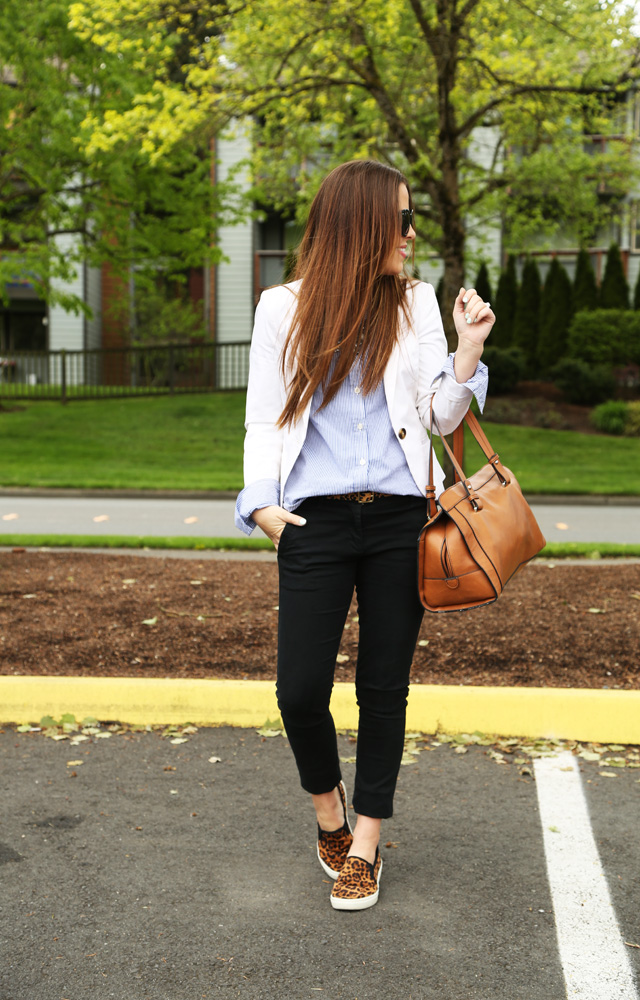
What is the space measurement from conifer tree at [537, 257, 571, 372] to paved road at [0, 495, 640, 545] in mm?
12897

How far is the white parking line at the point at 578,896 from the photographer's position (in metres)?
2.33

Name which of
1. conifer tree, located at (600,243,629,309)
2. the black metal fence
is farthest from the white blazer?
conifer tree, located at (600,243,629,309)

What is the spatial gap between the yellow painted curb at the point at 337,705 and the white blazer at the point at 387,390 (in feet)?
5.30

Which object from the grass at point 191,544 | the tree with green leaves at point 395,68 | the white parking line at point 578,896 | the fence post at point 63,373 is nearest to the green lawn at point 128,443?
the fence post at point 63,373

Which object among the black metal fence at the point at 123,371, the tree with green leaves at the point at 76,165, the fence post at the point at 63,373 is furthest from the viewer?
the black metal fence at the point at 123,371

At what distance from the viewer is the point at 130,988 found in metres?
2.28

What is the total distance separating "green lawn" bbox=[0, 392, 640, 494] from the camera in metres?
15.3

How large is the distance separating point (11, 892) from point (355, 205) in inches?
83.6

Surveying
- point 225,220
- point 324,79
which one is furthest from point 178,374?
point 324,79

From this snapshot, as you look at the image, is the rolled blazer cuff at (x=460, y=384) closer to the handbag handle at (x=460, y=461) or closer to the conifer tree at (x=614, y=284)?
the handbag handle at (x=460, y=461)

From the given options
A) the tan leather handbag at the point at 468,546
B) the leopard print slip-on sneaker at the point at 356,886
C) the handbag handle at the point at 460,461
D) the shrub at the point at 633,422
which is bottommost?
the leopard print slip-on sneaker at the point at 356,886

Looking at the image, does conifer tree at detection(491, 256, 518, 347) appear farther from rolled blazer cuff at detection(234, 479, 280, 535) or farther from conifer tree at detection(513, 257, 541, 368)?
rolled blazer cuff at detection(234, 479, 280, 535)

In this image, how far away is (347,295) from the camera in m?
2.61

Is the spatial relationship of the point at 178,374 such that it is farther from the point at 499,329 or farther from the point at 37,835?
the point at 37,835
